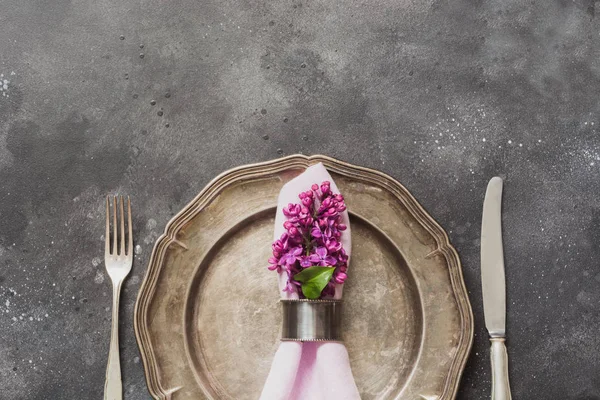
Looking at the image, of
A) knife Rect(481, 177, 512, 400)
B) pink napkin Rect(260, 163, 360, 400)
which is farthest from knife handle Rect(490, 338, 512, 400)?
pink napkin Rect(260, 163, 360, 400)

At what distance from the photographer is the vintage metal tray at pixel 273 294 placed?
34.9 inches

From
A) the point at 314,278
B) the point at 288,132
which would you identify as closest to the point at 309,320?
the point at 314,278

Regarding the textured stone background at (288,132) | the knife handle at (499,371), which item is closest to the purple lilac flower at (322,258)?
the textured stone background at (288,132)

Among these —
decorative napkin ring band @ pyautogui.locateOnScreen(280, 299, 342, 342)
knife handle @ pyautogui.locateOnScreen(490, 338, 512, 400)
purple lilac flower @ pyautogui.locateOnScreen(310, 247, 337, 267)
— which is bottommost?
knife handle @ pyautogui.locateOnScreen(490, 338, 512, 400)

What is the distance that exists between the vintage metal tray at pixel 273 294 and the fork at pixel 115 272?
2.8 inches

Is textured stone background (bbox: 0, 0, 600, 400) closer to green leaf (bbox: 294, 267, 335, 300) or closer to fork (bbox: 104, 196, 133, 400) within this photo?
fork (bbox: 104, 196, 133, 400)

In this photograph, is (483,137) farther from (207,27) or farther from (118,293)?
(118,293)

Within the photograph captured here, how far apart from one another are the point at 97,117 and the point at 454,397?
28.4 inches

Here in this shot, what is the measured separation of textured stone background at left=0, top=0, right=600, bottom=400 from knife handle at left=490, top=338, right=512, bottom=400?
0.08ft

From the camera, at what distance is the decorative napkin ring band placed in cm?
83

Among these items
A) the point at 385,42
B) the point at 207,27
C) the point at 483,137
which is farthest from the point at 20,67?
the point at 483,137

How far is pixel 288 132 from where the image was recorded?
0.95 m

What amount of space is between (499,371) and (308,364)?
302 mm

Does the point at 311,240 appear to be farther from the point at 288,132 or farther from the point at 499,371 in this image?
the point at 499,371
